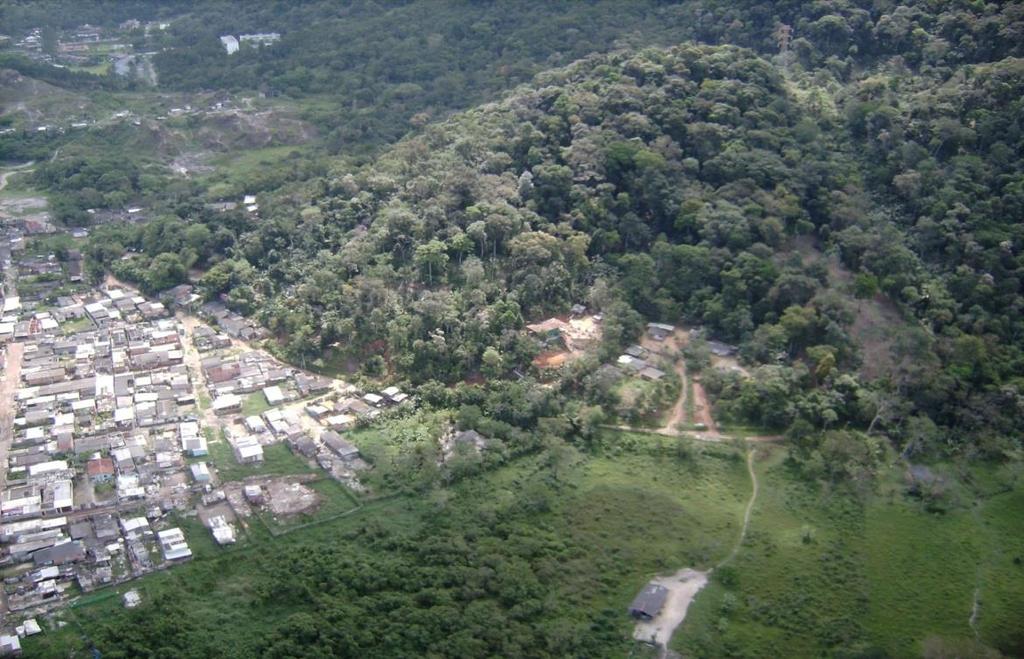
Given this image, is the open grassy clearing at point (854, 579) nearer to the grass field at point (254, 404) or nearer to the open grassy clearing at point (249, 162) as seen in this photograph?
the grass field at point (254, 404)

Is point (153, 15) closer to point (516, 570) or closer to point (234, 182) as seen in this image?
point (234, 182)

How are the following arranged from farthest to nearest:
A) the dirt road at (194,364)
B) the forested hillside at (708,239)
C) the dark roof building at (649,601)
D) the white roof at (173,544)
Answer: the forested hillside at (708,239) < the dirt road at (194,364) < the white roof at (173,544) < the dark roof building at (649,601)

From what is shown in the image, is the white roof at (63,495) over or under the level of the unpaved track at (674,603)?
under

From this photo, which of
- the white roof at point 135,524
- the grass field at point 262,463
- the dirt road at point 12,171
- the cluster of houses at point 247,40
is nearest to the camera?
the white roof at point 135,524

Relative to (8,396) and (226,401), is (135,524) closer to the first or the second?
(226,401)

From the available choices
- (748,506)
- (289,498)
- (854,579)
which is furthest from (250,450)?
(854,579)

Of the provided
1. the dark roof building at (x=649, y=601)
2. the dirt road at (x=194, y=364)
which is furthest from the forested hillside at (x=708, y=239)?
the dark roof building at (x=649, y=601)
